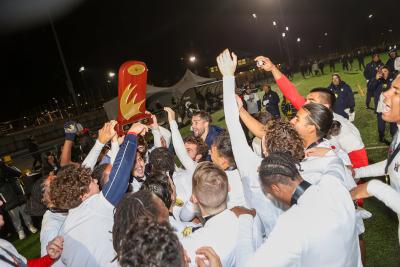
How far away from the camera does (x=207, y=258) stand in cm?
191

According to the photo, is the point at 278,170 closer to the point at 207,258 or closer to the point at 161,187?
the point at 207,258

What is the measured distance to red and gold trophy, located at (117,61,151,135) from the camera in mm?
2963

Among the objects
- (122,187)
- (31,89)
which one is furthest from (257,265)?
(31,89)

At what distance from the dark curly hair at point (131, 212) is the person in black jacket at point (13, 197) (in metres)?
7.10

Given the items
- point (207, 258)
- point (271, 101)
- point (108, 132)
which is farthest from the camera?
point (271, 101)

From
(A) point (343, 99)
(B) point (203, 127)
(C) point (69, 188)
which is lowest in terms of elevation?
(A) point (343, 99)

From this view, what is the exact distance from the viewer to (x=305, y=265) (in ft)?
6.07

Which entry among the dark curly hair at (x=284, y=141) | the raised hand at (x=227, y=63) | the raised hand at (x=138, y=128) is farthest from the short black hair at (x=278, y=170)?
the raised hand at (x=138, y=128)

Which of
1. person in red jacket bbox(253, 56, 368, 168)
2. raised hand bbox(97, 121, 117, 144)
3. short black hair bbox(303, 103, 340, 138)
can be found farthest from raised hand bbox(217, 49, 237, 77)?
raised hand bbox(97, 121, 117, 144)

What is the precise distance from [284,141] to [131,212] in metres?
1.45

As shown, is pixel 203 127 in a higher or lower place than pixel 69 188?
lower

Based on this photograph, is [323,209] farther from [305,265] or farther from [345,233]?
[305,265]

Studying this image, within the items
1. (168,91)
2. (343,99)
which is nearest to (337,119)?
(343,99)

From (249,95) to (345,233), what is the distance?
492 inches
